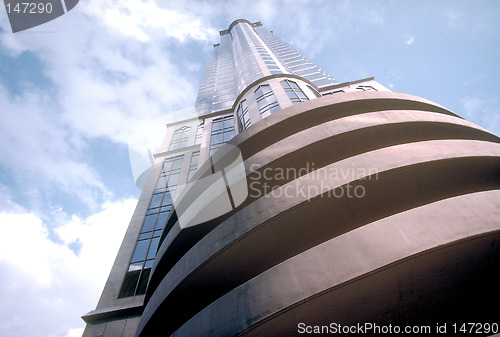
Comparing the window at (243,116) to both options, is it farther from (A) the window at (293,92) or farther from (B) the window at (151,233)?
(B) the window at (151,233)

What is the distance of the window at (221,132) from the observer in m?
18.8

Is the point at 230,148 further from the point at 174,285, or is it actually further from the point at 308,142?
the point at 174,285

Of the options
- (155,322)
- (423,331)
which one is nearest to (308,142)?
(423,331)

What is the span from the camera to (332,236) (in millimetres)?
6879

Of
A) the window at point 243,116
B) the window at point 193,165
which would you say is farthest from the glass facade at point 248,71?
the window at point 193,165

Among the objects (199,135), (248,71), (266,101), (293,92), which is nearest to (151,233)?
(266,101)

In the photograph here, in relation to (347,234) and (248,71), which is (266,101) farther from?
(248,71)

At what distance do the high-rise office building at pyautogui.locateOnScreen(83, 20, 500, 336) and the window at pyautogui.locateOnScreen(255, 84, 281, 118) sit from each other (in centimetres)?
505

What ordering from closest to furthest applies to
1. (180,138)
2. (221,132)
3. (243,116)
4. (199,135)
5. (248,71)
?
(243,116) < (221,132) < (199,135) < (180,138) < (248,71)

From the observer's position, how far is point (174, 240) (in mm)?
8641

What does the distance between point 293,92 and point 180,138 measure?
1282cm

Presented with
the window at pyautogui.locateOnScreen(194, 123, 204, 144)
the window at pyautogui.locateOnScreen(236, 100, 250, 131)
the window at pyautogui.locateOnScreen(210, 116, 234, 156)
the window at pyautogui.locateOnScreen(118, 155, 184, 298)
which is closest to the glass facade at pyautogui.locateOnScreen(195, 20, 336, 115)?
the window at pyautogui.locateOnScreen(210, 116, 234, 156)

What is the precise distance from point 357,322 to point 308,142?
15.7 feet

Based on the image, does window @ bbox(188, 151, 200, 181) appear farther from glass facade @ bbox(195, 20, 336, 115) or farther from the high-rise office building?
glass facade @ bbox(195, 20, 336, 115)
